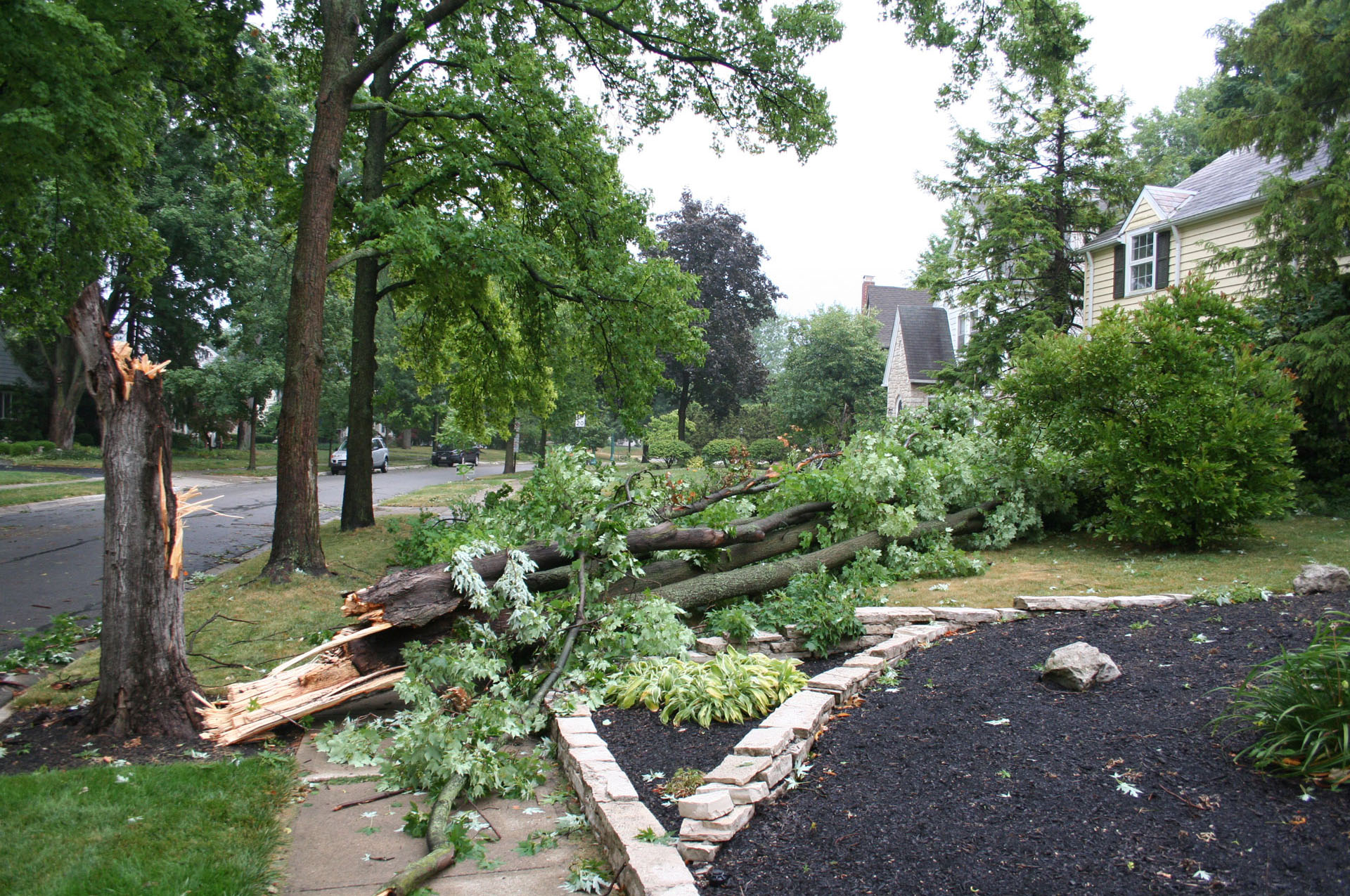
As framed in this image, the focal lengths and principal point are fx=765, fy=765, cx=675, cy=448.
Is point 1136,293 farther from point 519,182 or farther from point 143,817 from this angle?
point 143,817

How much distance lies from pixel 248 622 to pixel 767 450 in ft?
85.5

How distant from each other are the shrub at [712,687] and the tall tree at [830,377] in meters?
27.7

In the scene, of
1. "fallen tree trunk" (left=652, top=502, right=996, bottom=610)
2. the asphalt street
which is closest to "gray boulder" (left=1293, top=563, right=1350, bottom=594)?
"fallen tree trunk" (left=652, top=502, right=996, bottom=610)

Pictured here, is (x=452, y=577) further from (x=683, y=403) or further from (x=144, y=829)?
(x=683, y=403)

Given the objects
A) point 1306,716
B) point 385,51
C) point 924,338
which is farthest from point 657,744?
point 924,338

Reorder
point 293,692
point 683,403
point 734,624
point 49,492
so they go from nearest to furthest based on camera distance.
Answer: point 293,692, point 734,624, point 49,492, point 683,403

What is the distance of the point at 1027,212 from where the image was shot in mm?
18984

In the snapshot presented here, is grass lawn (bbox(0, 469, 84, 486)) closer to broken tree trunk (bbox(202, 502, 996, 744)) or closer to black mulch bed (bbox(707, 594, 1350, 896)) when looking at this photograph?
broken tree trunk (bbox(202, 502, 996, 744))

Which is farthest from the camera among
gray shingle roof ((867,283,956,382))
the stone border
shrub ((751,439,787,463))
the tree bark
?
shrub ((751,439,787,463))

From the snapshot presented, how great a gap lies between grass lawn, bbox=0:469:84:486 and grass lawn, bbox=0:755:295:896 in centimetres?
1850

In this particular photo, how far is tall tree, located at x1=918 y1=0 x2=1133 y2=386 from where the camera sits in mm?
19203

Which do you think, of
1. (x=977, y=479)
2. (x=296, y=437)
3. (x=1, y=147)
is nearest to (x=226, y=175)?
(x=1, y=147)

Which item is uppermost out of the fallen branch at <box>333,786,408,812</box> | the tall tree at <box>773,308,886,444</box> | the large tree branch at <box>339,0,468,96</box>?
the large tree branch at <box>339,0,468,96</box>

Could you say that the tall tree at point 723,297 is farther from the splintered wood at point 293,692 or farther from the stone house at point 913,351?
the splintered wood at point 293,692
